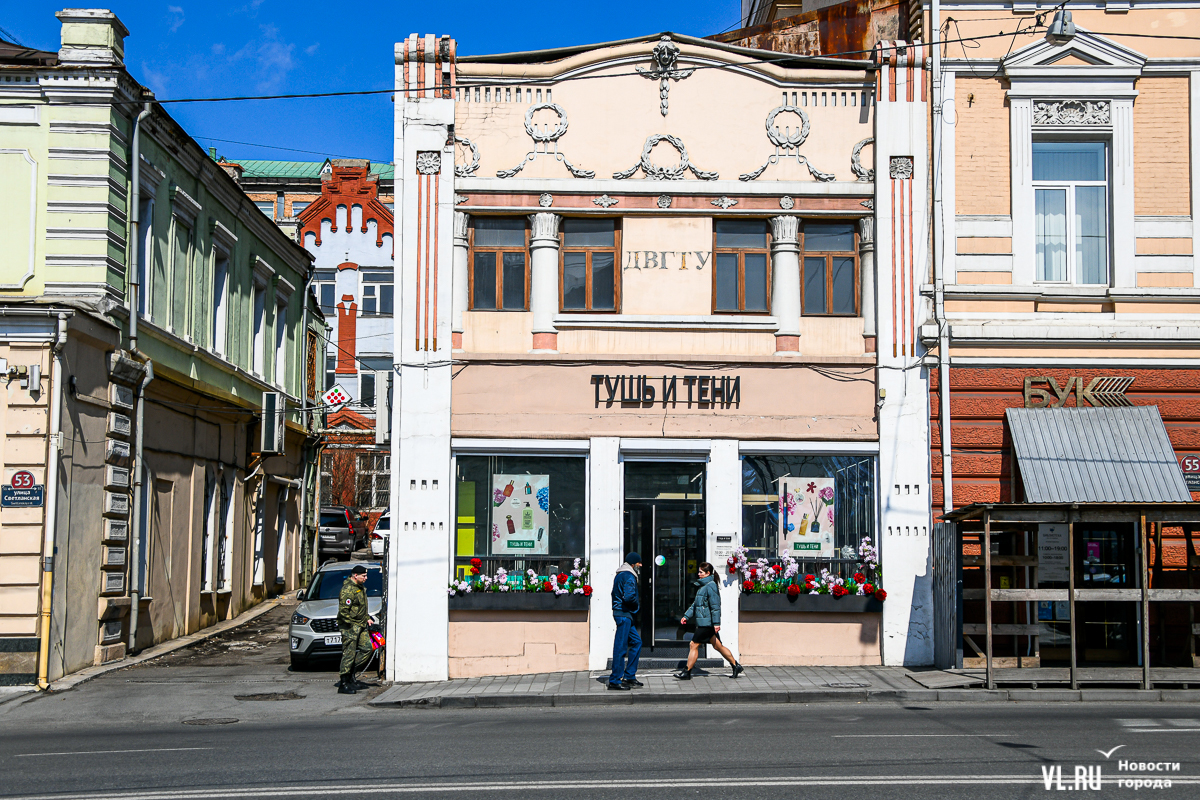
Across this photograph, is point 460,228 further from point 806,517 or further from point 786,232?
point 806,517

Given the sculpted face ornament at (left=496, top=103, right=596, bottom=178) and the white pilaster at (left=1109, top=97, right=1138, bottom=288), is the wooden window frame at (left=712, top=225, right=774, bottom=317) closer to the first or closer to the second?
the sculpted face ornament at (left=496, top=103, right=596, bottom=178)

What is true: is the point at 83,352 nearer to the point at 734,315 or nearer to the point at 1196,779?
the point at 734,315

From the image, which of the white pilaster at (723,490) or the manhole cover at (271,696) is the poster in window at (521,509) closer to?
the white pilaster at (723,490)

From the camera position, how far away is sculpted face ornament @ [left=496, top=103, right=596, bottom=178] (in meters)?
17.2

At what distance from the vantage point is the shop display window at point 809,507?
55.6 ft

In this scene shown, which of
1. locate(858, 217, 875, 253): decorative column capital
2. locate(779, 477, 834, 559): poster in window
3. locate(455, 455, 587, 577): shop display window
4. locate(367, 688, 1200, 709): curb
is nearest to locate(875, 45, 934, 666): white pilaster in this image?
locate(858, 217, 875, 253): decorative column capital

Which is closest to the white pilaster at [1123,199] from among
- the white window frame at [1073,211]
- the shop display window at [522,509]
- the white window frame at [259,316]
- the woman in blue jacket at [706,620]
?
the white window frame at [1073,211]

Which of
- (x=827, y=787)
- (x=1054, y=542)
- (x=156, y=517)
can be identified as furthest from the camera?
(x=156, y=517)

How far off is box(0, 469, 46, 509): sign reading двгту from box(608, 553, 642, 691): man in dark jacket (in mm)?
7887

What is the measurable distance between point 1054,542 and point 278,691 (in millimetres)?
10458

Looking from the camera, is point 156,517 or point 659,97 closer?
point 659,97

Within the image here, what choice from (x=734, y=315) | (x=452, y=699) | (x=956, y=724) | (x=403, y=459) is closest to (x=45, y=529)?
(x=403, y=459)

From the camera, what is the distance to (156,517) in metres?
20.2

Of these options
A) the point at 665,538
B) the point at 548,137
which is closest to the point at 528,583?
the point at 665,538
